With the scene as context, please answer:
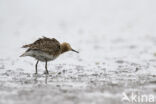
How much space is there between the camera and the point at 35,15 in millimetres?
30453

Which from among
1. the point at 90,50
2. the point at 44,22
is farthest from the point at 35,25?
the point at 90,50

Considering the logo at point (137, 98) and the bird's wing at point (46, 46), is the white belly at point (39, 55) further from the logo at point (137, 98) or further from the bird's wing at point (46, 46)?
the logo at point (137, 98)

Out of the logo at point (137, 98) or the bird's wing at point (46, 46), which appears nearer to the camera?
the logo at point (137, 98)

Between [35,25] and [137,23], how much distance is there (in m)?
6.37

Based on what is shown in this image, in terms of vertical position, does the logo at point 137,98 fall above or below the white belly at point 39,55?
below

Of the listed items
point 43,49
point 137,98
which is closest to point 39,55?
point 43,49

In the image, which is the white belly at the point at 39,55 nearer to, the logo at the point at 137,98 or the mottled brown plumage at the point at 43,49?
the mottled brown plumage at the point at 43,49

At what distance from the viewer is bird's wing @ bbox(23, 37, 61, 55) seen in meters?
11.3

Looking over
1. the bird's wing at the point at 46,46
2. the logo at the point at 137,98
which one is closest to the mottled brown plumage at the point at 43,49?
the bird's wing at the point at 46,46

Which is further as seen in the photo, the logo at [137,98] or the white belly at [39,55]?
the white belly at [39,55]

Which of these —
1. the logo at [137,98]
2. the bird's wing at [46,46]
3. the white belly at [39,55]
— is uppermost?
the bird's wing at [46,46]

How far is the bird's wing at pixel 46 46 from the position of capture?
37.1 feet

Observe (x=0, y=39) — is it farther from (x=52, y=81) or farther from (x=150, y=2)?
(x=150, y=2)

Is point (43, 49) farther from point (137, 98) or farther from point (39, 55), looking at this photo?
point (137, 98)
